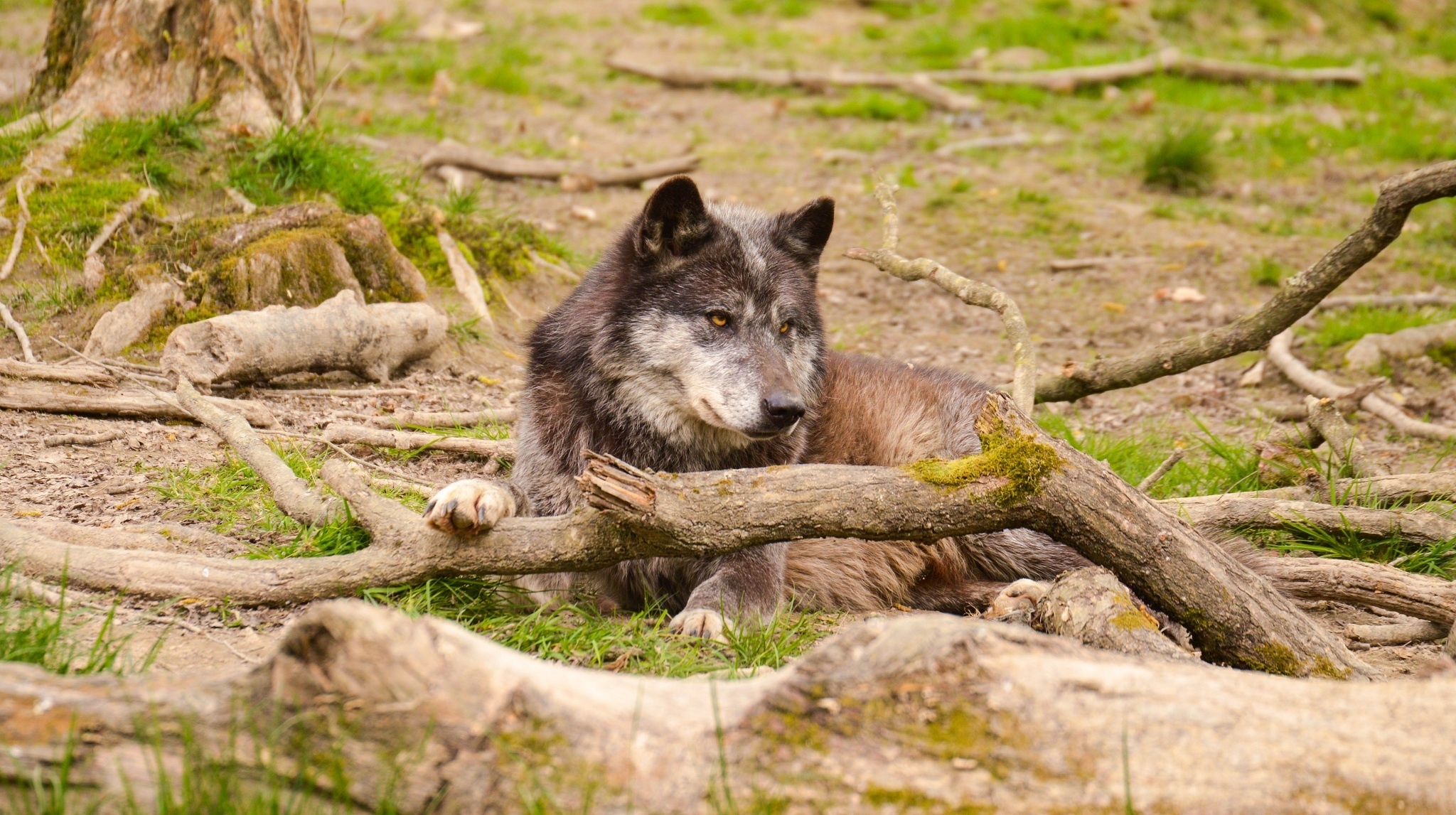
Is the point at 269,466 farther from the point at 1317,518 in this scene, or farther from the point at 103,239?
the point at 1317,518

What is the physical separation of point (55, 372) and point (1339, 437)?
20.3ft

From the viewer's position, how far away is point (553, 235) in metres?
8.60

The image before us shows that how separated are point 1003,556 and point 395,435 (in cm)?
294

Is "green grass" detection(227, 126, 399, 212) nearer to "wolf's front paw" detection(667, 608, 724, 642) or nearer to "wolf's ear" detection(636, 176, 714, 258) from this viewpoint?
"wolf's ear" detection(636, 176, 714, 258)

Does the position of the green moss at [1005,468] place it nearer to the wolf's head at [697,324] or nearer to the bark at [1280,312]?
the wolf's head at [697,324]

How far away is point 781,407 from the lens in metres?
3.95

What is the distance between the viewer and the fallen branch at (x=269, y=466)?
4.04 m

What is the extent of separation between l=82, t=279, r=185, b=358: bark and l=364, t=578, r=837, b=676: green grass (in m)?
2.81

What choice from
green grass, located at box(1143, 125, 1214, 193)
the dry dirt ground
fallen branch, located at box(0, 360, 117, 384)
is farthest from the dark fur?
green grass, located at box(1143, 125, 1214, 193)

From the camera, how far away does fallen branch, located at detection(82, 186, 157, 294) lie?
225 inches

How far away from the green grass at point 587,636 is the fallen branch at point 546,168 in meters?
6.36

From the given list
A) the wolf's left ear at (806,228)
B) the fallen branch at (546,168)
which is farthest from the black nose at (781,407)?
the fallen branch at (546,168)

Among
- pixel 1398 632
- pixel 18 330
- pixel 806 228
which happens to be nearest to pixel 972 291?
pixel 806 228

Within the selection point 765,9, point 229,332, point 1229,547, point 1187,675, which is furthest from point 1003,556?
point 765,9
